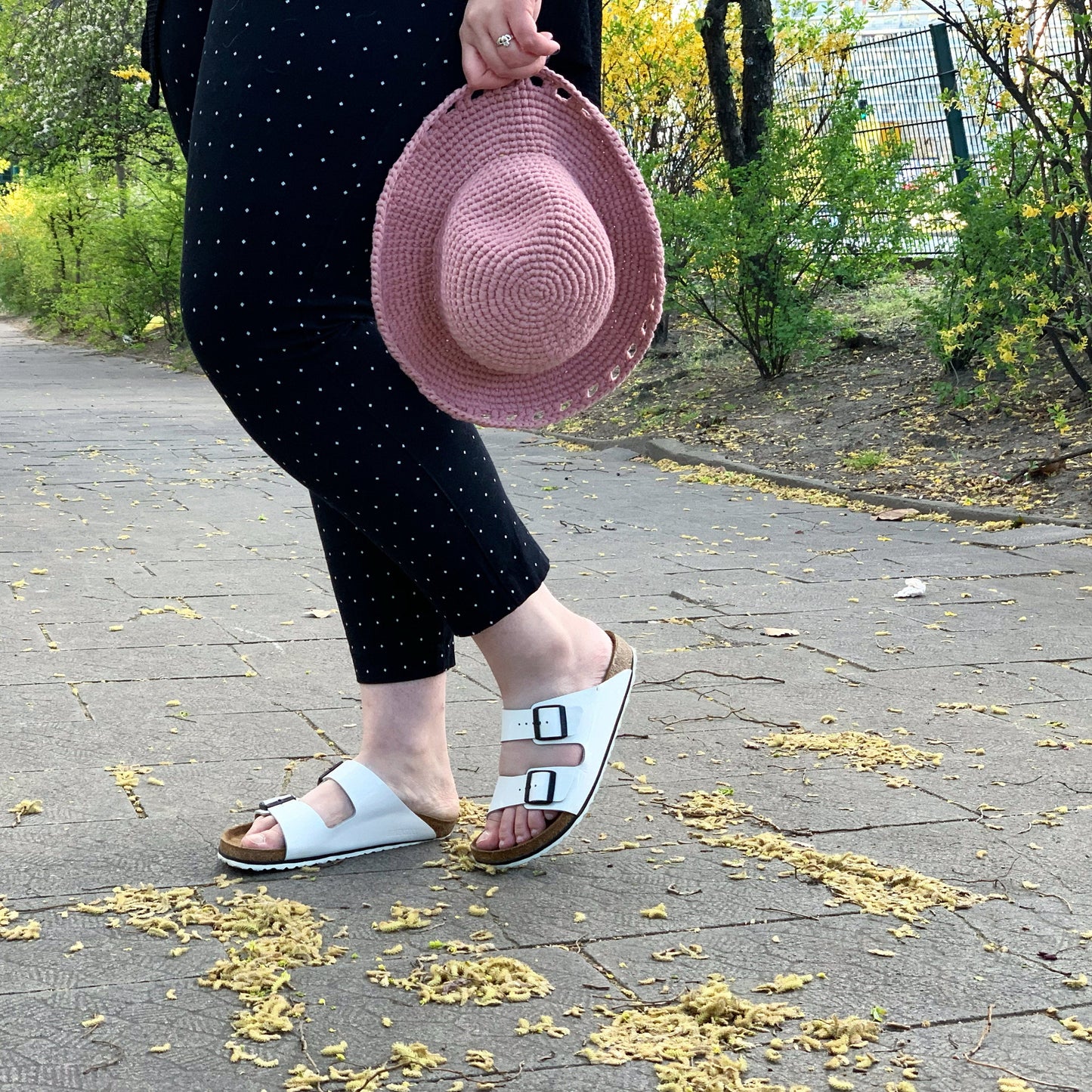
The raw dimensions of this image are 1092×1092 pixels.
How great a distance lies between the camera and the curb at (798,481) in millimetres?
5441

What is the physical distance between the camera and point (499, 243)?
160 cm

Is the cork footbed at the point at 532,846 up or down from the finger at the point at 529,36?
down

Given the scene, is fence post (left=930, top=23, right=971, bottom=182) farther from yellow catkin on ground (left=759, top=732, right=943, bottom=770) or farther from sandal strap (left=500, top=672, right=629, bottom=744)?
sandal strap (left=500, top=672, right=629, bottom=744)

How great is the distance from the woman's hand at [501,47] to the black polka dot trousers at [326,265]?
4 centimetres

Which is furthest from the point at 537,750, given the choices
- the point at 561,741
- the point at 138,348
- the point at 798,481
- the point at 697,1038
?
the point at 138,348

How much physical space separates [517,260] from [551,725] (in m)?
0.62

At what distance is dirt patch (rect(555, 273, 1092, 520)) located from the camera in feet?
20.2

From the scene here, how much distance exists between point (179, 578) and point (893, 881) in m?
2.87

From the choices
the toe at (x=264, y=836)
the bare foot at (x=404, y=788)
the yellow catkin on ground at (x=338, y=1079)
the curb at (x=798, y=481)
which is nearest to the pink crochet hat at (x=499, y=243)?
the bare foot at (x=404, y=788)

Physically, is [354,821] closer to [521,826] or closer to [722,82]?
[521,826]

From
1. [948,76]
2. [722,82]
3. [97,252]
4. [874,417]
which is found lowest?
[874,417]

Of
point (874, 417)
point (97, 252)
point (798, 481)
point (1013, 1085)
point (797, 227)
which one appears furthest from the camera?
point (97, 252)

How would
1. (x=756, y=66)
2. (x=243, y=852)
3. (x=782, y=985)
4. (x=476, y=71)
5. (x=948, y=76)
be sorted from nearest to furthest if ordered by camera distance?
1. (x=782, y=985)
2. (x=476, y=71)
3. (x=243, y=852)
4. (x=756, y=66)
5. (x=948, y=76)

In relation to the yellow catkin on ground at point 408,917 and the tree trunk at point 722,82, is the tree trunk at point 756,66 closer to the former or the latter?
the tree trunk at point 722,82
